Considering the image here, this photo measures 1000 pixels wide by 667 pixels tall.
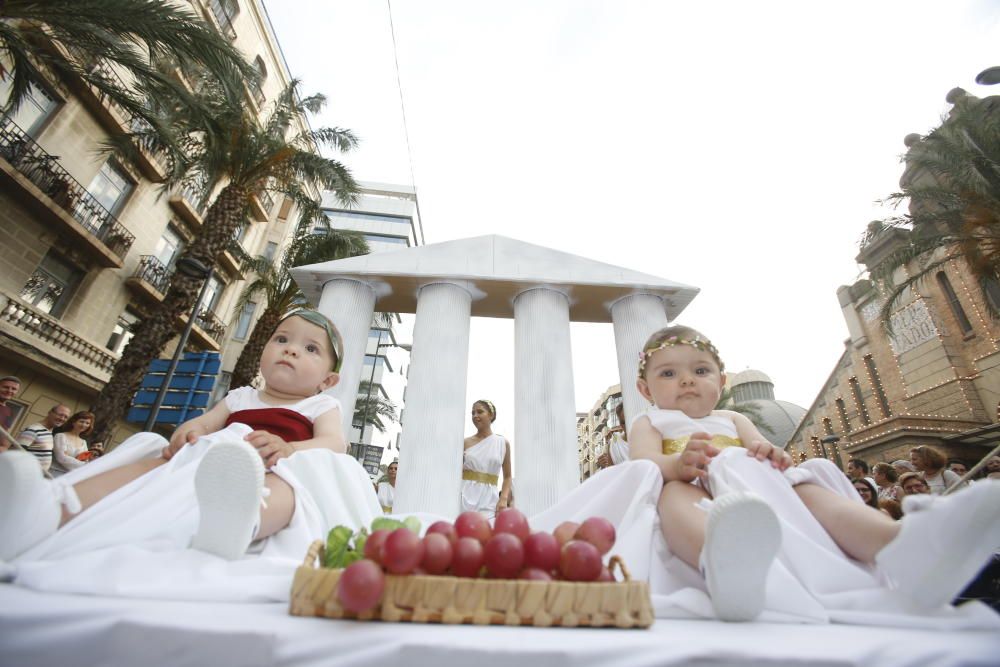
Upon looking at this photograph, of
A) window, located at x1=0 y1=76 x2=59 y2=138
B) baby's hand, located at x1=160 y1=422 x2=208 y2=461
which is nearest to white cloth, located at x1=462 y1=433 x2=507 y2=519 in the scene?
baby's hand, located at x1=160 y1=422 x2=208 y2=461

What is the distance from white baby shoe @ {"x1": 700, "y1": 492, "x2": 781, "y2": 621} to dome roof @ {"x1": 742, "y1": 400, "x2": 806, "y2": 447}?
25369mm

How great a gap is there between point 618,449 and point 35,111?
13.1 m

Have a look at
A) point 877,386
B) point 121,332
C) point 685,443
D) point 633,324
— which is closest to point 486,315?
point 633,324

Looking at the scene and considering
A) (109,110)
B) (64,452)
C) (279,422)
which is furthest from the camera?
(109,110)

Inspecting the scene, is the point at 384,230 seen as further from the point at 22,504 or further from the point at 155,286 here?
the point at 22,504

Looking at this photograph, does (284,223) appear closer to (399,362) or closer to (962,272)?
(399,362)

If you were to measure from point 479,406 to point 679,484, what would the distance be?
149 inches

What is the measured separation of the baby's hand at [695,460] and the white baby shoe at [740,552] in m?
0.47

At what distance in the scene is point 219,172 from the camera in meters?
9.04

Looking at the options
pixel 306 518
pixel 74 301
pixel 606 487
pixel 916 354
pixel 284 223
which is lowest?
pixel 306 518

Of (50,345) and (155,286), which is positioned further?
(155,286)

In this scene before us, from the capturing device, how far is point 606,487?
1.76m

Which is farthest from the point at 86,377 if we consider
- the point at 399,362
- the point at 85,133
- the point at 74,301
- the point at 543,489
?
the point at 399,362

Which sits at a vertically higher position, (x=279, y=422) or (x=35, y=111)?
(x=35, y=111)
